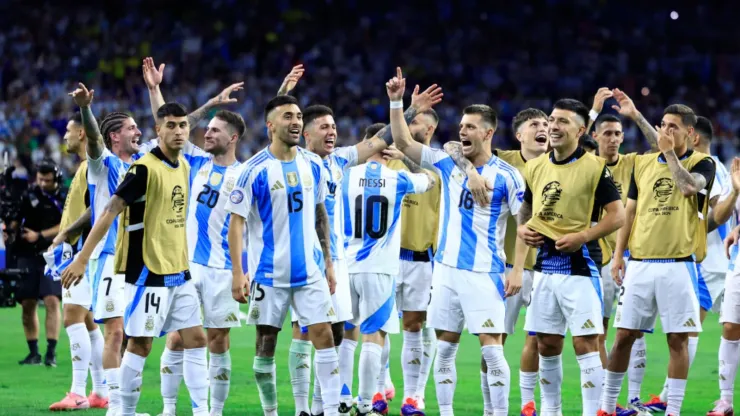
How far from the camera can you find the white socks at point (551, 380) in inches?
323

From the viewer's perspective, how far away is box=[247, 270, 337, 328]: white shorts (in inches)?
313

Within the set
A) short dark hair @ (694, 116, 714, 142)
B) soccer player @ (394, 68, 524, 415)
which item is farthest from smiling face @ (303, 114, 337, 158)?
short dark hair @ (694, 116, 714, 142)

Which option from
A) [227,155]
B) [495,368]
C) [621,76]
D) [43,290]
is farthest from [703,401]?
[621,76]

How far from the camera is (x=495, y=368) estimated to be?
8.16 meters

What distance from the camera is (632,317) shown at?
867cm

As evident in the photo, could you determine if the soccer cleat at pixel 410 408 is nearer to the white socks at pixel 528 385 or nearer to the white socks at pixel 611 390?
the white socks at pixel 528 385

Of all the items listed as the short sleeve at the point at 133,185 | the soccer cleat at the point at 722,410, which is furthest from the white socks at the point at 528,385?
the short sleeve at the point at 133,185

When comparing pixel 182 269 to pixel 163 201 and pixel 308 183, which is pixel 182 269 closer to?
pixel 163 201

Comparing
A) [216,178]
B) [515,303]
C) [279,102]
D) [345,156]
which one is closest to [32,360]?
[216,178]

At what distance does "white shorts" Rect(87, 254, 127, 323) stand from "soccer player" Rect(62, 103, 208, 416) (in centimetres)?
102

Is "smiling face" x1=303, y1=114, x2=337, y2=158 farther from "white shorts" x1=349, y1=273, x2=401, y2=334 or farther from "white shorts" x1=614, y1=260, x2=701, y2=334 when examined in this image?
"white shorts" x1=614, y1=260, x2=701, y2=334

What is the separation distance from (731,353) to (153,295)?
499 centimetres

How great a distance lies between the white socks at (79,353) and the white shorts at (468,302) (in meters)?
3.34

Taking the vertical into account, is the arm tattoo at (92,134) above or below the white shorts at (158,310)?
above
